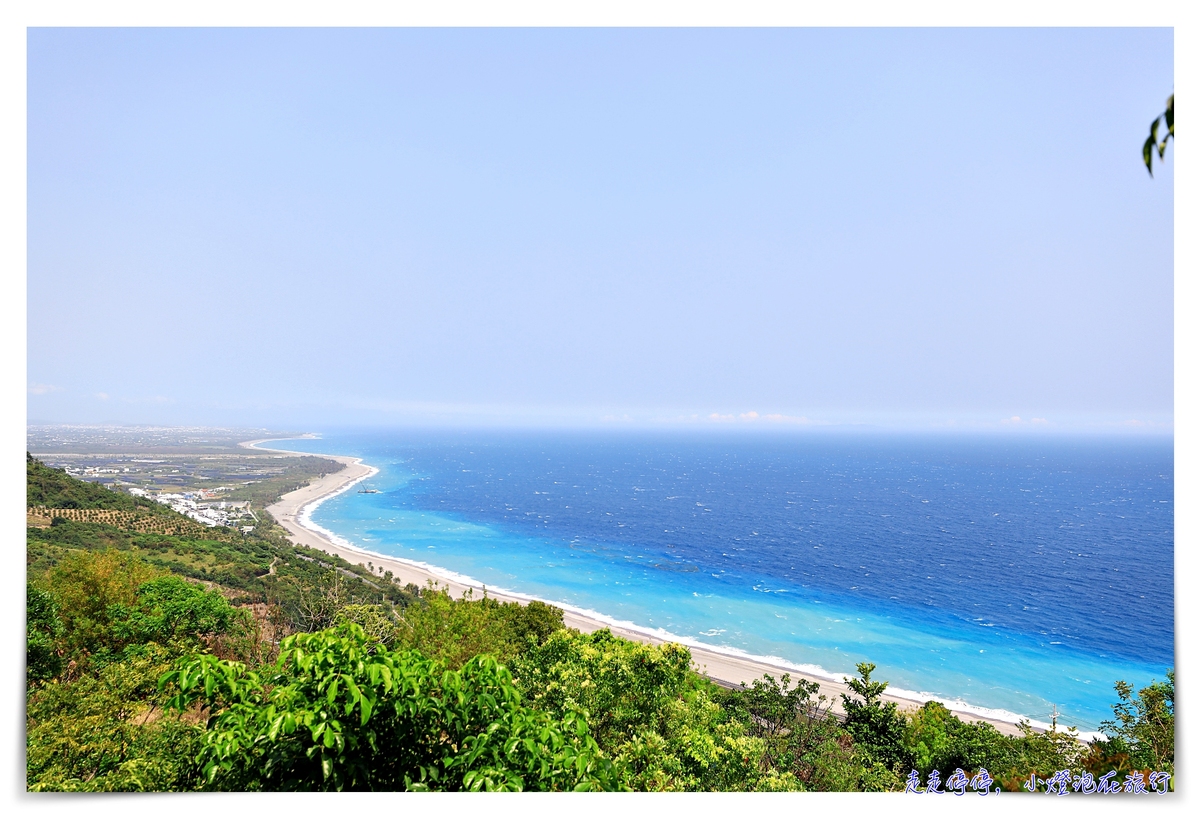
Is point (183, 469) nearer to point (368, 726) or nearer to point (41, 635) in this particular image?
point (41, 635)

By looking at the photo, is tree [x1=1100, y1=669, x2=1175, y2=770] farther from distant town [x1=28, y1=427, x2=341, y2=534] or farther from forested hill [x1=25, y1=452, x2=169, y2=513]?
distant town [x1=28, y1=427, x2=341, y2=534]

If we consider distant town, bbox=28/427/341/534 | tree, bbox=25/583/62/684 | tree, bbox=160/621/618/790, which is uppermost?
tree, bbox=160/621/618/790

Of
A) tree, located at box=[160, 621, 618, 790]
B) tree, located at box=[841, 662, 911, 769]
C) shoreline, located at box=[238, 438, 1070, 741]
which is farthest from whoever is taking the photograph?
shoreline, located at box=[238, 438, 1070, 741]


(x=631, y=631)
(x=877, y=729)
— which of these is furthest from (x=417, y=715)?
(x=631, y=631)

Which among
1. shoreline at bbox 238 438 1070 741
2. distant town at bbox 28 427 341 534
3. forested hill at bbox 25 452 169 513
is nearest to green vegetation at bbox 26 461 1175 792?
shoreline at bbox 238 438 1070 741

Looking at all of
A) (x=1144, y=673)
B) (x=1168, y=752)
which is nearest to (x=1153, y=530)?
(x=1144, y=673)

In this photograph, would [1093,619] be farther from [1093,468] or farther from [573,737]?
[1093,468]

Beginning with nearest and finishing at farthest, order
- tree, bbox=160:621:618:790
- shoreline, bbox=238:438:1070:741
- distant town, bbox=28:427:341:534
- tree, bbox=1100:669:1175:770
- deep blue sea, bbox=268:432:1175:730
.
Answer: tree, bbox=160:621:618:790 < tree, bbox=1100:669:1175:770 < shoreline, bbox=238:438:1070:741 < deep blue sea, bbox=268:432:1175:730 < distant town, bbox=28:427:341:534
